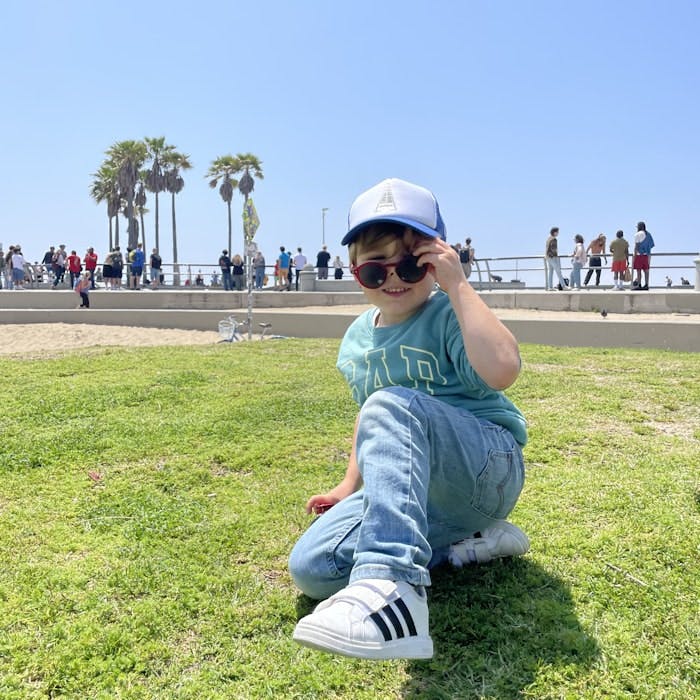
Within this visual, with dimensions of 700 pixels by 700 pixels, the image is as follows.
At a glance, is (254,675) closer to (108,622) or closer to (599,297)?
(108,622)

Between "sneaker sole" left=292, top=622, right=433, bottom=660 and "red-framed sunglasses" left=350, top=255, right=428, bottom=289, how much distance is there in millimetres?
975

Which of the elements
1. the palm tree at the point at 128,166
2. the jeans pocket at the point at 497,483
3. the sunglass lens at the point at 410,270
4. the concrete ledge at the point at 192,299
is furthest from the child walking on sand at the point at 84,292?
the palm tree at the point at 128,166

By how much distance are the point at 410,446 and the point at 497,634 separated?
2.01ft

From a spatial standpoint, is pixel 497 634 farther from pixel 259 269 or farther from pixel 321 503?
pixel 259 269

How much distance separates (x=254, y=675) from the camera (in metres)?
1.56

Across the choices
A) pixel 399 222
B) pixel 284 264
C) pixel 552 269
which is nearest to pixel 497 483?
pixel 399 222

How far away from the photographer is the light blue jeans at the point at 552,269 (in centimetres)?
1495

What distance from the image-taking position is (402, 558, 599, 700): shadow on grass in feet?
4.88

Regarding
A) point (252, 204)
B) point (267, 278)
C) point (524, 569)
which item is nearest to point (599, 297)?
point (252, 204)

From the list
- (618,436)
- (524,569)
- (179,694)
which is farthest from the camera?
(618,436)

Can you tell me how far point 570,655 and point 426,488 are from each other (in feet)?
1.93

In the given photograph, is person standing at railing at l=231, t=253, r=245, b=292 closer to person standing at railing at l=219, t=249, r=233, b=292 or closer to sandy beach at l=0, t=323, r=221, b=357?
person standing at railing at l=219, t=249, r=233, b=292

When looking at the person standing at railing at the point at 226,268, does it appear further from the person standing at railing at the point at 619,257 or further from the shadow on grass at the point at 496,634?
the shadow on grass at the point at 496,634

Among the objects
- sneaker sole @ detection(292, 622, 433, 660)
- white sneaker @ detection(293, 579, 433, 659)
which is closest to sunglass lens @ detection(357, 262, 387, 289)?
white sneaker @ detection(293, 579, 433, 659)
